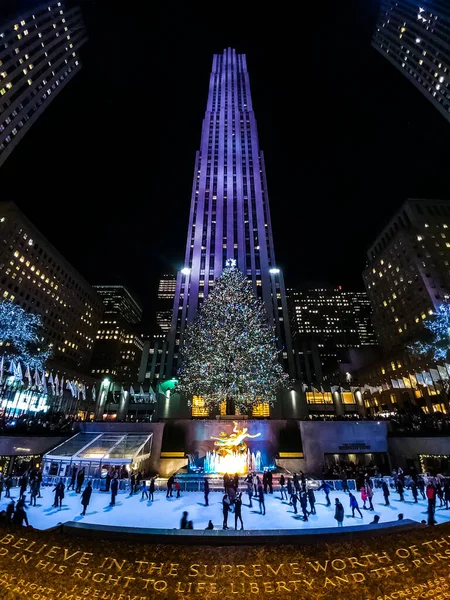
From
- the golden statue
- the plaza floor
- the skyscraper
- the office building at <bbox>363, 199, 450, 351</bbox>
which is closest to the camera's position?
the plaza floor

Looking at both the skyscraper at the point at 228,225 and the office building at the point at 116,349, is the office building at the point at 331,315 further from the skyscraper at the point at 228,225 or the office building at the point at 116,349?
the skyscraper at the point at 228,225

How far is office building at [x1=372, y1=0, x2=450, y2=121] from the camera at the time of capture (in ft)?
168

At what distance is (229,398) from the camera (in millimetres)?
30609

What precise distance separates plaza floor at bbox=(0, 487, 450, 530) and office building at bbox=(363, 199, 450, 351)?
187ft

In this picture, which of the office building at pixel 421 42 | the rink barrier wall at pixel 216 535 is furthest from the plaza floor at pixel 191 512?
the office building at pixel 421 42

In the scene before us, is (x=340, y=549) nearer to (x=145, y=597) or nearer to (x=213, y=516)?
(x=145, y=597)

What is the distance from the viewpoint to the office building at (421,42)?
51312mm

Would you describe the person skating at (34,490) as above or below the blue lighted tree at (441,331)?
below

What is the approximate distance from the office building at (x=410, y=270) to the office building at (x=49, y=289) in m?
91.5

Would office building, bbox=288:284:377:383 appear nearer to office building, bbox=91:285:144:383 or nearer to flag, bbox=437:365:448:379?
office building, bbox=91:285:144:383

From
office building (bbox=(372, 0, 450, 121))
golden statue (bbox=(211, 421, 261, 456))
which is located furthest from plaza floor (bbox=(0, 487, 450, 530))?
office building (bbox=(372, 0, 450, 121))

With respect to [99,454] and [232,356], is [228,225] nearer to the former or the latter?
[232,356]

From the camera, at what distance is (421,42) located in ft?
186

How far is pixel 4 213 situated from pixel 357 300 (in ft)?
566
